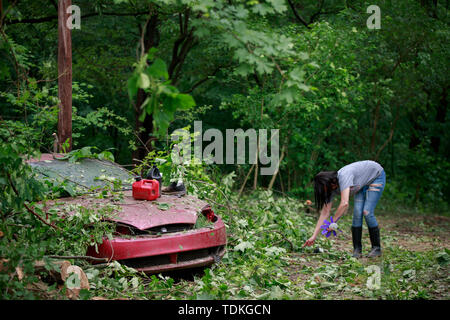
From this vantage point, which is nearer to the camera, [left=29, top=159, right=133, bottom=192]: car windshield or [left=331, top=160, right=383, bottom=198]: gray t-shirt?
[left=29, top=159, right=133, bottom=192]: car windshield

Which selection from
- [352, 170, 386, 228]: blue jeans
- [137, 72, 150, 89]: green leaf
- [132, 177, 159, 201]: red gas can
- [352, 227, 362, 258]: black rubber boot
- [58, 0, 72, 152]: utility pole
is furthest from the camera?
[58, 0, 72, 152]: utility pole

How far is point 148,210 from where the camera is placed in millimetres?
5164

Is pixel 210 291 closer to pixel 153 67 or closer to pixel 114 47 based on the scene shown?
pixel 153 67

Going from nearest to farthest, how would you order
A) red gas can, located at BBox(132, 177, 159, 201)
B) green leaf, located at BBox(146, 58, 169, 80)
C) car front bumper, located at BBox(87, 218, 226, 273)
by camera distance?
1. green leaf, located at BBox(146, 58, 169, 80)
2. car front bumper, located at BBox(87, 218, 226, 273)
3. red gas can, located at BBox(132, 177, 159, 201)

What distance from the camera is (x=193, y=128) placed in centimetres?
1360

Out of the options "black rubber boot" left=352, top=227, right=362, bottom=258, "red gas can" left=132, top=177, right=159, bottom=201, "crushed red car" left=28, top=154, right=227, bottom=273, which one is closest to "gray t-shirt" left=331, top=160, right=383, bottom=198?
"black rubber boot" left=352, top=227, right=362, bottom=258

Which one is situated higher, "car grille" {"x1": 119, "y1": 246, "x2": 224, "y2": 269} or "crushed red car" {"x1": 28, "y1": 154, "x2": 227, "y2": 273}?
"crushed red car" {"x1": 28, "y1": 154, "x2": 227, "y2": 273}

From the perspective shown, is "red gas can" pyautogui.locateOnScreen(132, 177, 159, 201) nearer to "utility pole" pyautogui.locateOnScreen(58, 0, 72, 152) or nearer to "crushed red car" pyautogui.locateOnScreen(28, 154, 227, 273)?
"crushed red car" pyautogui.locateOnScreen(28, 154, 227, 273)

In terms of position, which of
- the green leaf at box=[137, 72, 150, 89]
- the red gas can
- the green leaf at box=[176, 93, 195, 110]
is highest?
the green leaf at box=[137, 72, 150, 89]

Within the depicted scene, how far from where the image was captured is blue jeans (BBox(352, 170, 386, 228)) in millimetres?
6703

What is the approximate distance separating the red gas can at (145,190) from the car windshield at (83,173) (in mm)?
447

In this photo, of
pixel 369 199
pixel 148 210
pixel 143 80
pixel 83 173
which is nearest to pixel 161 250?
pixel 148 210

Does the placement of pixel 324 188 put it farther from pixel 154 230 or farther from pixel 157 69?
pixel 157 69
